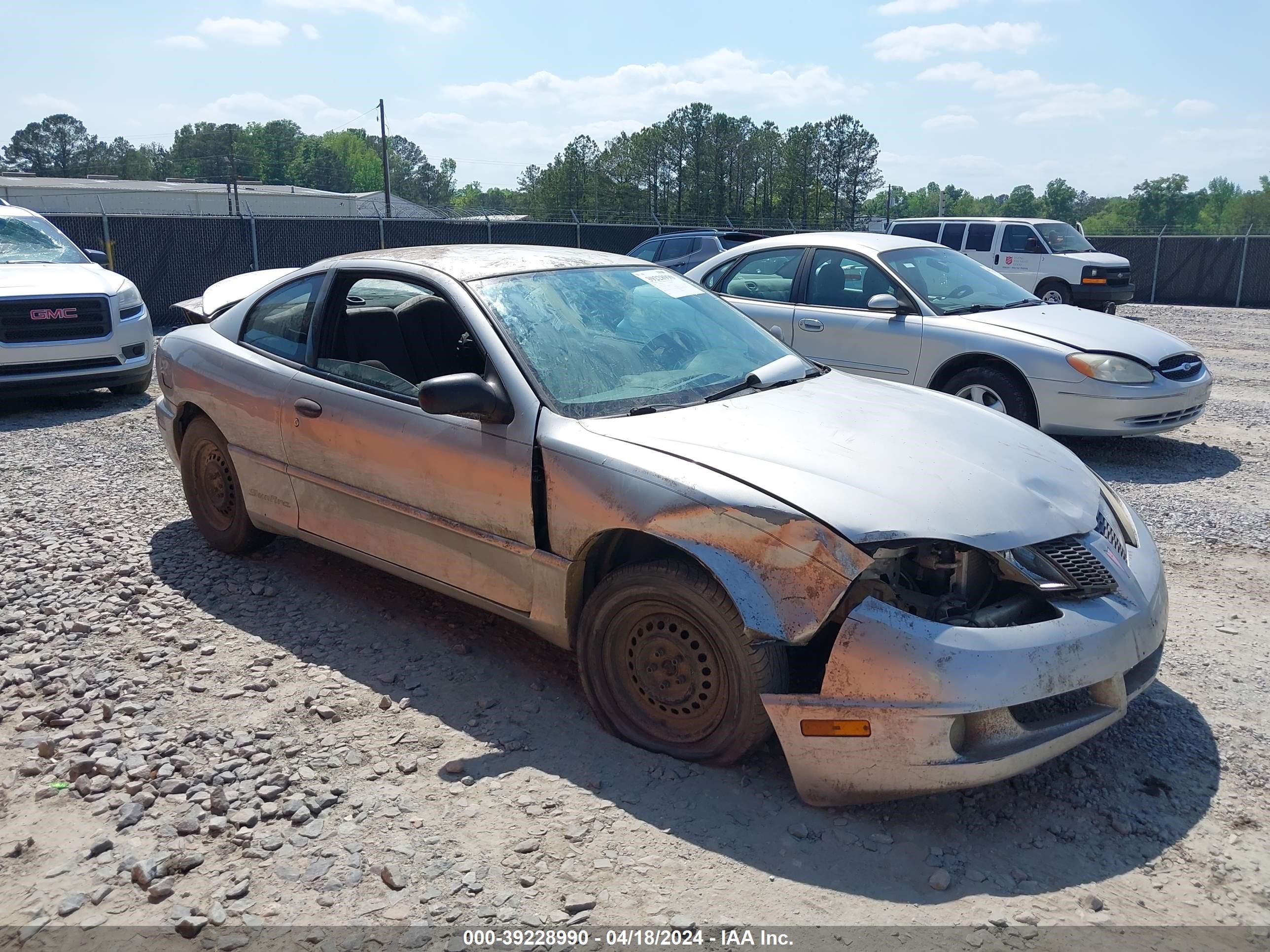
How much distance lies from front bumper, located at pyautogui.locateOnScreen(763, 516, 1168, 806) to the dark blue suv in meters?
15.8

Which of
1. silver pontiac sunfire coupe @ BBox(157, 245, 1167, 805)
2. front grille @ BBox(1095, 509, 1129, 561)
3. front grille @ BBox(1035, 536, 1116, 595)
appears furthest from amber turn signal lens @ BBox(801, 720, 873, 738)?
front grille @ BBox(1095, 509, 1129, 561)

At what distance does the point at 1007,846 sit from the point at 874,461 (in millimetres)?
1216

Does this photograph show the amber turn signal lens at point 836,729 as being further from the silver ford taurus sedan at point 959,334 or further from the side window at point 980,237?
the side window at point 980,237

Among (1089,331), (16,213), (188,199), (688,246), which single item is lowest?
(1089,331)

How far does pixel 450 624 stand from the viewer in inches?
177

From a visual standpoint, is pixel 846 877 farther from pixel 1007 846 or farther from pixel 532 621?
pixel 532 621

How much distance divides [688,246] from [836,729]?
54.9ft

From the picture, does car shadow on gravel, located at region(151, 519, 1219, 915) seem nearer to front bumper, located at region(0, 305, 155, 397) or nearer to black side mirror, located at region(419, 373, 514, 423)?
black side mirror, located at region(419, 373, 514, 423)

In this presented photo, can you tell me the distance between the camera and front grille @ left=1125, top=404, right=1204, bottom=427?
23.8ft

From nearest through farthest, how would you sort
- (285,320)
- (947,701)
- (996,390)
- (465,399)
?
(947,701) < (465,399) < (285,320) < (996,390)

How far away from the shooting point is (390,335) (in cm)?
458

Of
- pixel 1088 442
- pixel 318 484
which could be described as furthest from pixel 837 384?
pixel 1088 442

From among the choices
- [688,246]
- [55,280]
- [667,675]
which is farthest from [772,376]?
[688,246]

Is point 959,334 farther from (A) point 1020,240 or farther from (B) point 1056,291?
(A) point 1020,240
